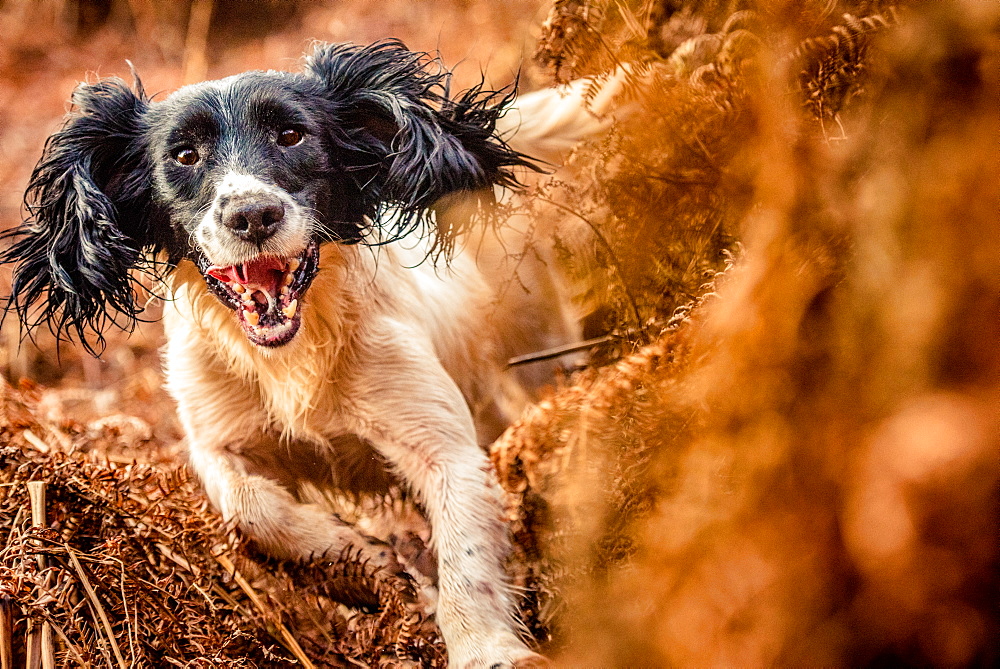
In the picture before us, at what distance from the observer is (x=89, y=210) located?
2.26m

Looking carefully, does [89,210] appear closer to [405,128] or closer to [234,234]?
[234,234]

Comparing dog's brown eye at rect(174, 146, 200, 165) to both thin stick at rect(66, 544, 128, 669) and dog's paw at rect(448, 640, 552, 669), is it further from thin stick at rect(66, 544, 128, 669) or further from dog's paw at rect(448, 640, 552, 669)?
dog's paw at rect(448, 640, 552, 669)

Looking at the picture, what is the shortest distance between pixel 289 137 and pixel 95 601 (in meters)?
1.40

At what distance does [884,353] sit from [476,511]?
1.25m

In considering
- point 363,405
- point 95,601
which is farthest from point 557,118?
point 95,601

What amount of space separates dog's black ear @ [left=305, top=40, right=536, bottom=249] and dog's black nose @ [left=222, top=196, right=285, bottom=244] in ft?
1.34

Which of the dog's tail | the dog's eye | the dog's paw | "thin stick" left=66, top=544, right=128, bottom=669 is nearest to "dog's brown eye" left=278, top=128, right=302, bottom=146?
the dog's eye

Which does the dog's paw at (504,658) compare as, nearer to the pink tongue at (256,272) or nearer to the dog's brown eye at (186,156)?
the pink tongue at (256,272)

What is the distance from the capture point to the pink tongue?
7.04 ft

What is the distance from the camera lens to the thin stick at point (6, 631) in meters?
2.05

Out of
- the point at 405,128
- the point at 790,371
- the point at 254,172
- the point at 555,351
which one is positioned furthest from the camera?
the point at 555,351

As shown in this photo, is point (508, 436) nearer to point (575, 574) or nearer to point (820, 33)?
point (575, 574)

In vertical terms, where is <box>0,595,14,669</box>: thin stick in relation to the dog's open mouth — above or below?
below

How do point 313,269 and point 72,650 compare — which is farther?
point 313,269
